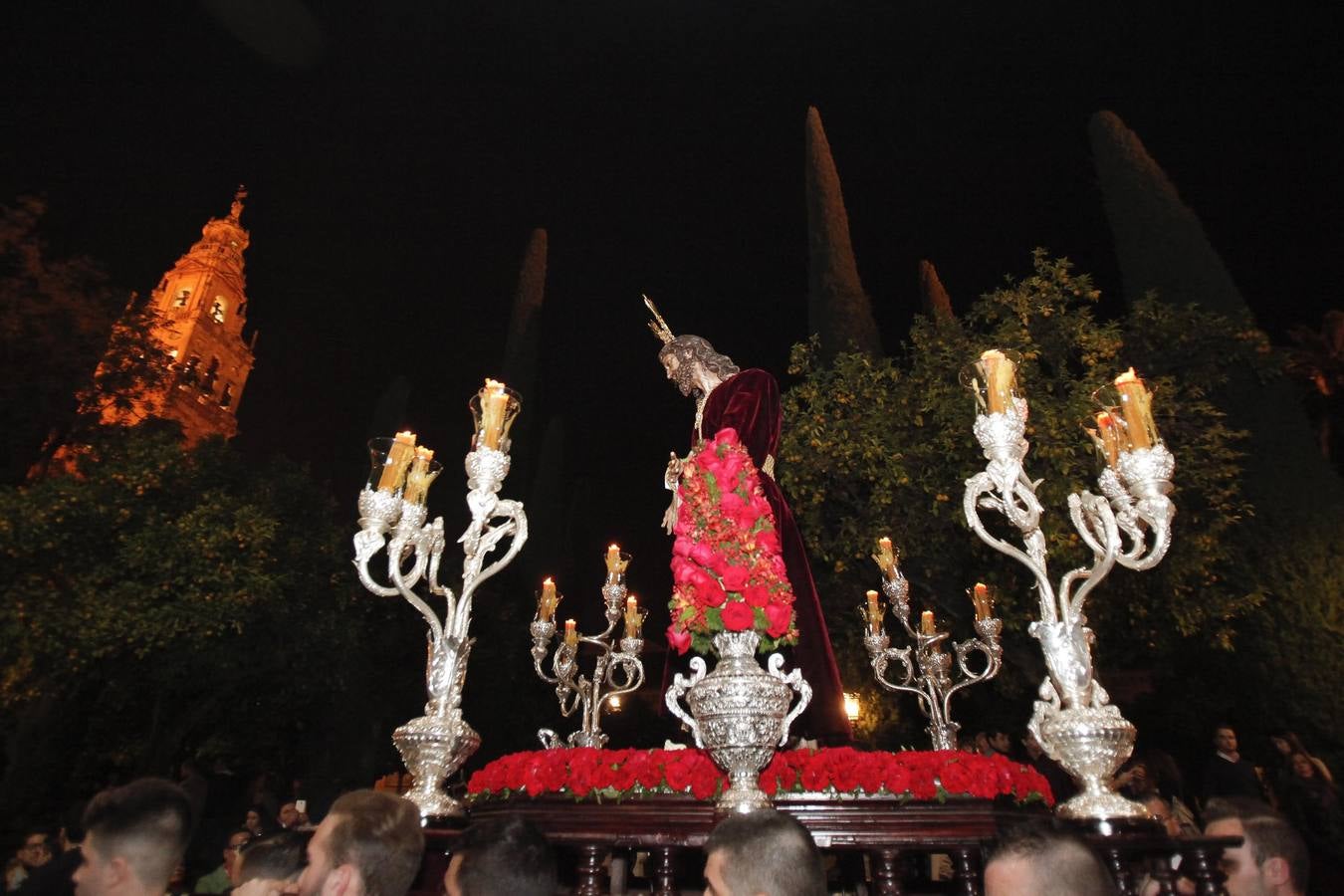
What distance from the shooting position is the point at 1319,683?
1016cm

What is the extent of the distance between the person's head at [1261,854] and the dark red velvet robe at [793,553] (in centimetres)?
241

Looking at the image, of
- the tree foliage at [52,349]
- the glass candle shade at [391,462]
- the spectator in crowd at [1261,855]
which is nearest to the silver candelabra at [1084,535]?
the spectator in crowd at [1261,855]

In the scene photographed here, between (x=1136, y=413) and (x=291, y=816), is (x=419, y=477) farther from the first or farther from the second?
(x=291, y=816)

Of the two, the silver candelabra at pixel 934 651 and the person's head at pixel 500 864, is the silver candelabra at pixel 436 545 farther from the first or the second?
the silver candelabra at pixel 934 651

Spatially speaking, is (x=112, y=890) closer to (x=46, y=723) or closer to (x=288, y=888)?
(x=288, y=888)

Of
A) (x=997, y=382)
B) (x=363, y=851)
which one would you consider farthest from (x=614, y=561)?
(x=363, y=851)

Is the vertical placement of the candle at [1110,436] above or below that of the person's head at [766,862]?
above

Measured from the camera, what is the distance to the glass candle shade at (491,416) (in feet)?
16.1

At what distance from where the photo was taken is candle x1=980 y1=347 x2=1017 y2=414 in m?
4.31

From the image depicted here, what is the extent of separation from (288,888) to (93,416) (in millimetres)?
14853

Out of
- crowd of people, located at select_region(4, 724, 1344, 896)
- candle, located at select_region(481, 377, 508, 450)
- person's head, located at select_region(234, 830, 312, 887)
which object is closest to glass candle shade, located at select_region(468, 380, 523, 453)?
candle, located at select_region(481, 377, 508, 450)

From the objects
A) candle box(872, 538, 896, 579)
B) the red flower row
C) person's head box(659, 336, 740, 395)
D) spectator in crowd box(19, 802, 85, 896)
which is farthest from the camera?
candle box(872, 538, 896, 579)

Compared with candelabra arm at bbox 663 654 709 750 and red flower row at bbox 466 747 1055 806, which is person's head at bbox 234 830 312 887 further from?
candelabra arm at bbox 663 654 709 750

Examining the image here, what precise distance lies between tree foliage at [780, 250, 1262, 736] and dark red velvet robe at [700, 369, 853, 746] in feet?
18.8
